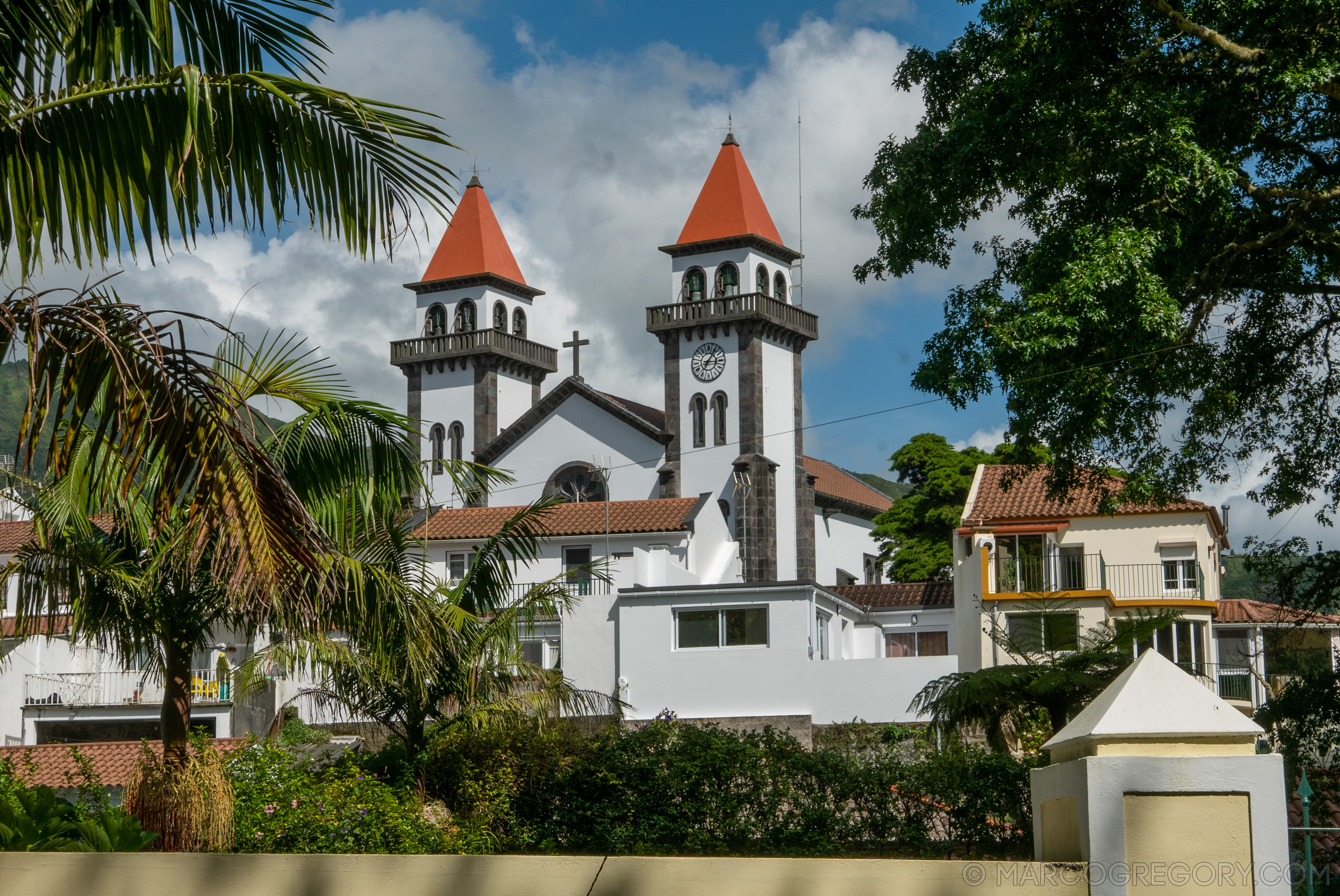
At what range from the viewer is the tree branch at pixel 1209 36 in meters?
11.9

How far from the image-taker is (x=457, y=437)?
187 ft

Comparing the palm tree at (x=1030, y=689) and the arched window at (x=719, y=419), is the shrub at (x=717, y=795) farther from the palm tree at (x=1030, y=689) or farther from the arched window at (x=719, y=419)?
the arched window at (x=719, y=419)

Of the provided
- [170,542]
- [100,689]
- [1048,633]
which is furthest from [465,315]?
[170,542]

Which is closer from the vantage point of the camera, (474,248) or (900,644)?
(900,644)

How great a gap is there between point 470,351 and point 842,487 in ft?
55.2

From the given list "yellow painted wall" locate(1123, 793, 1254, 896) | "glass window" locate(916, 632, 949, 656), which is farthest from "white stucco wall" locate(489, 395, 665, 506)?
"yellow painted wall" locate(1123, 793, 1254, 896)

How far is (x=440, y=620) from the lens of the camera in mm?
11258

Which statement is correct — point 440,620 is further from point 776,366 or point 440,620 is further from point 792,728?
point 776,366

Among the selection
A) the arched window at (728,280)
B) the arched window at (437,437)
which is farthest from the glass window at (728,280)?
the arched window at (437,437)

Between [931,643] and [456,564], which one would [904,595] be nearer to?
[931,643]

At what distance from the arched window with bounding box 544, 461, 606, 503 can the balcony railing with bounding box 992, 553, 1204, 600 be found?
21.8 m

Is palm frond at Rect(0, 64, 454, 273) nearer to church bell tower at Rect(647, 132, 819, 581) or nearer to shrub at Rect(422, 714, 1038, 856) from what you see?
shrub at Rect(422, 714, 1038, 856)

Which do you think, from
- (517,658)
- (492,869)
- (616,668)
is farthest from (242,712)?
(492,869)

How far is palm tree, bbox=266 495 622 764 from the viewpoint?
12.8 m
